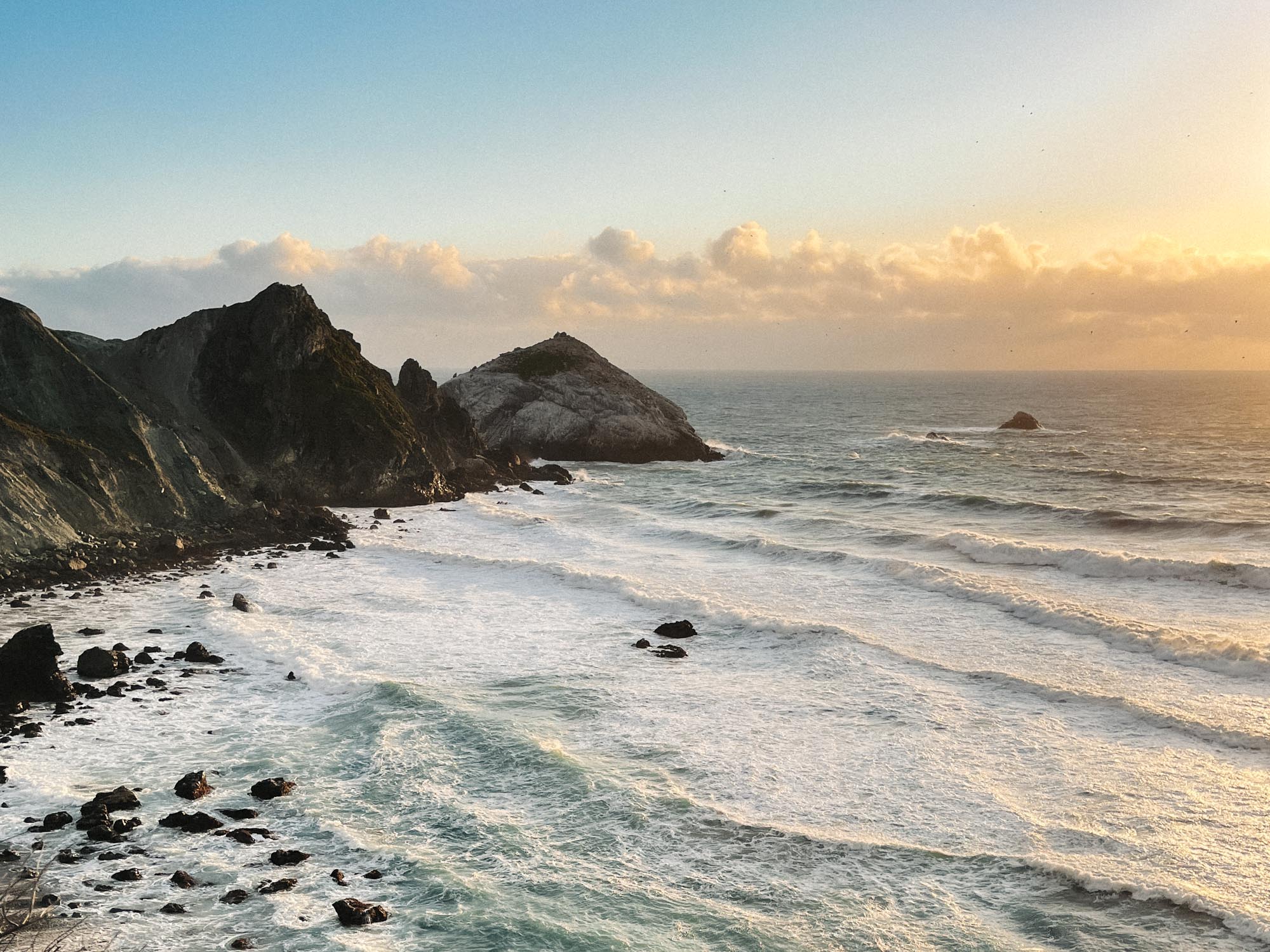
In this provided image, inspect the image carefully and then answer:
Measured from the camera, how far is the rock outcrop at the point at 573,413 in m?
67.6

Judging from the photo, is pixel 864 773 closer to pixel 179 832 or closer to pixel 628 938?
pixel 628 938

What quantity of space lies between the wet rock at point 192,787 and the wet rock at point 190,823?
65 cm

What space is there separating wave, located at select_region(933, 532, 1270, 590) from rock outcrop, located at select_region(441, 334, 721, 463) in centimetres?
3379

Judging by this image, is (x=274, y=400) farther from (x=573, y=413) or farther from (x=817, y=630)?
(x=817, y=630)

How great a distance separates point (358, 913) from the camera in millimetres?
11242

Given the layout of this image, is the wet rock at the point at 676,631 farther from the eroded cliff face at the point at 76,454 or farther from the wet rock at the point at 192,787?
the eroded cliff face at the point at 76,454

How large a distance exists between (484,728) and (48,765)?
6.99 meters

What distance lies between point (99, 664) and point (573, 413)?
166 ft

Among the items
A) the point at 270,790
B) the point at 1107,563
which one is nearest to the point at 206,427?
the point at 270,790

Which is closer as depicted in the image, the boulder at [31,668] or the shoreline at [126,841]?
the shoreline at [126,841]

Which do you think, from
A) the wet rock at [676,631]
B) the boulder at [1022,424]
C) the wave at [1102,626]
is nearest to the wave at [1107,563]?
the wave at [1102,626]

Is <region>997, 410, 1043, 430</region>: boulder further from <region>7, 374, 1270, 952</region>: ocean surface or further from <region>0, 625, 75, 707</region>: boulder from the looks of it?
<region>0, 625, 75, 707</region>: boulder

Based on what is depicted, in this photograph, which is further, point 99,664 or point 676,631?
point 676,631

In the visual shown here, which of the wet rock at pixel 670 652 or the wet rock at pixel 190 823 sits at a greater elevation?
the wet rock at pixel 190 823
